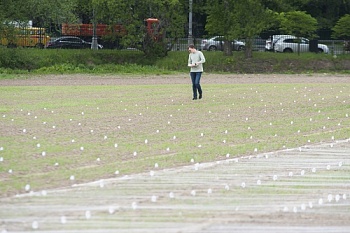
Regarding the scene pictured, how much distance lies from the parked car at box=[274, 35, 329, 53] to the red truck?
11155 mm

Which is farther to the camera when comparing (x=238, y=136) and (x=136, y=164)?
(x=238, y=136)

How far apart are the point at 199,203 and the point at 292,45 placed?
52.8 m

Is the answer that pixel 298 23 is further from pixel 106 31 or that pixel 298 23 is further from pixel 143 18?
pixel 106 31

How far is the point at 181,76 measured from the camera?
48.0 meters

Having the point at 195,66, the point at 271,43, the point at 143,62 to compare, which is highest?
the point at 271,43

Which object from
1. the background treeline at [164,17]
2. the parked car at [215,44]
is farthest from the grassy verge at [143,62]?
the parked car at [215,44]

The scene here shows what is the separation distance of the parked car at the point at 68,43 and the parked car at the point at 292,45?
1397cm

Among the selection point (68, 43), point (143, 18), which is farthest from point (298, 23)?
point (68, 43)

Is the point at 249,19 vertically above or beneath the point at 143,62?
above

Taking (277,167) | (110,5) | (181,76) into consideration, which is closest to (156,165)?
(277,167)

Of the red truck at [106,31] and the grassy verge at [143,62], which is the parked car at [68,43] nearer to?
the red truck at [106,31]

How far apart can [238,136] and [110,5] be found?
120 ft

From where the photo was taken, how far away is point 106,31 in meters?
58.2

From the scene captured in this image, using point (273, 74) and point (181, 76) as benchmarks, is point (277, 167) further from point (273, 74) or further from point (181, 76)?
point (273, 74)
